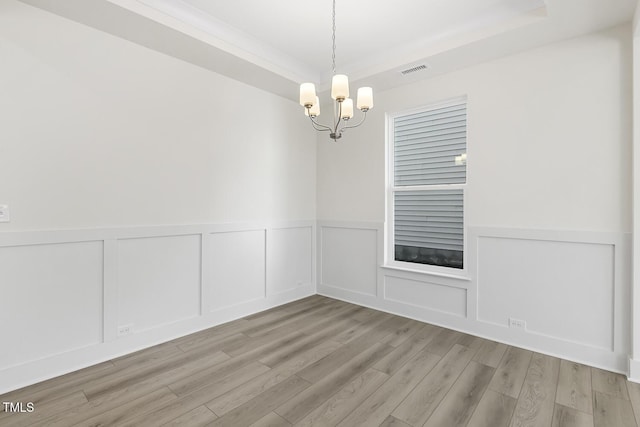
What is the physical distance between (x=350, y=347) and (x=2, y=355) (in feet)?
8.61

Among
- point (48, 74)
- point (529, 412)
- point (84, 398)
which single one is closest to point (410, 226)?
point (529, 412)

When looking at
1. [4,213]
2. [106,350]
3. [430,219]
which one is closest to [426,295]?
[430,219]

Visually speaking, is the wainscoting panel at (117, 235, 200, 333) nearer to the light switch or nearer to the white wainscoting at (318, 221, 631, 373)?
the light switch

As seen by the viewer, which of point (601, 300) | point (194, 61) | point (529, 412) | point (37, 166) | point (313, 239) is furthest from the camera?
point (313, 239)

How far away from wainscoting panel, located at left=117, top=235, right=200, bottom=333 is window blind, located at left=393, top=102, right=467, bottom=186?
256cm

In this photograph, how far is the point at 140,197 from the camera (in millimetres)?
2918

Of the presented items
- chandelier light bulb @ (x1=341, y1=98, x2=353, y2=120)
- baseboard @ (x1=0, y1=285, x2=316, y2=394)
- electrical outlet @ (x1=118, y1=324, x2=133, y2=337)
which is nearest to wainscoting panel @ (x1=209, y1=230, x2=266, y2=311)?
baseboard @ (x1=0, y1=285, x2=316, y2=394)

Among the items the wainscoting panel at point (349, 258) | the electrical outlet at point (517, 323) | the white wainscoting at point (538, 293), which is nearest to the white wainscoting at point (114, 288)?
the wainscoting panel at point (349, 258)

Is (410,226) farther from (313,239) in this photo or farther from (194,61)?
(194,61)

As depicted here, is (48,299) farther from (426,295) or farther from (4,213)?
(426,295)

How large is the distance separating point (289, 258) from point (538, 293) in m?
2.80

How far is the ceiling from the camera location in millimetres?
2455

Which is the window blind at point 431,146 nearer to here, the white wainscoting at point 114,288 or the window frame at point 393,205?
the window frame at point 393,205

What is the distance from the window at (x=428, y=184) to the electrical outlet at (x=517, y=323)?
69cm
